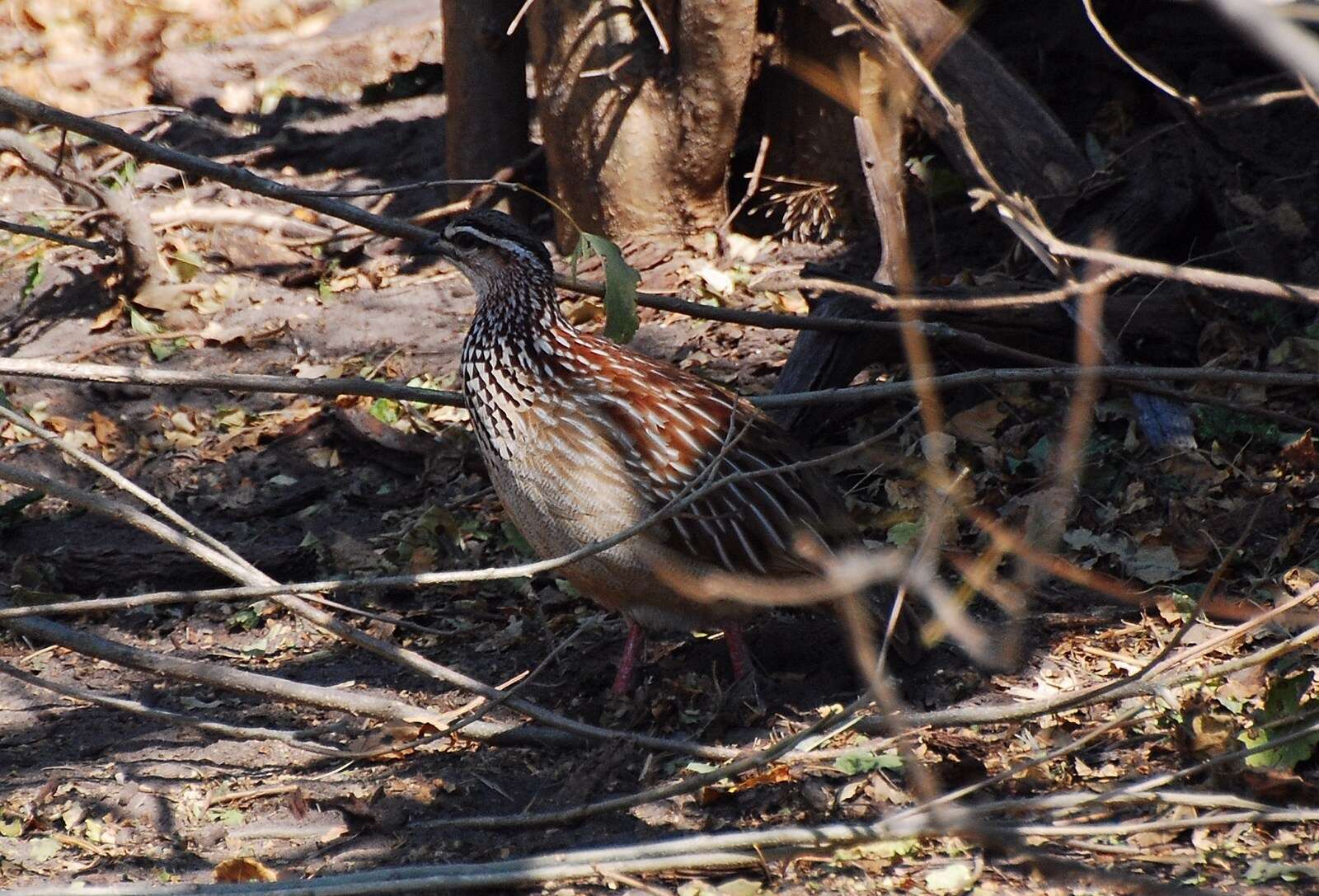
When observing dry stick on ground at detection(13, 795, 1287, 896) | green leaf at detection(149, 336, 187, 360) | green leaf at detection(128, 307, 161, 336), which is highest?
green leaf at detection(128, 307, 161, 336)

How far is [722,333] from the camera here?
725cm

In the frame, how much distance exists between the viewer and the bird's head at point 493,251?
17.2 ft

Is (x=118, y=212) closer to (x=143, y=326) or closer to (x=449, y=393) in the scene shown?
(x=143, y=326)

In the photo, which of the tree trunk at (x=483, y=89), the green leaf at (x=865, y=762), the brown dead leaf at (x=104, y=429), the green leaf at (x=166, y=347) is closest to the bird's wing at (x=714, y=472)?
the green leaf at (x=865, y=762)

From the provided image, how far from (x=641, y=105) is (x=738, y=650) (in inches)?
143

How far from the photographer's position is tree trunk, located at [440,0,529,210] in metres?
8.09

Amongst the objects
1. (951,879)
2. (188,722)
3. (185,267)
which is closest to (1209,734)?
(951,879)

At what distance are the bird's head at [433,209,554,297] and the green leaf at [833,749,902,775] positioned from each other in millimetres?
2106

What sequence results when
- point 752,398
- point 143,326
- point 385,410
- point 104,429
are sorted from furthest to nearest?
point 143,326 → point 104,429 → point 385,410 → point 752,398

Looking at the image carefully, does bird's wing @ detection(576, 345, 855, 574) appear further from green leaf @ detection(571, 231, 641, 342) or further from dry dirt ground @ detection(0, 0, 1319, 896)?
dry dirt ground @ detection(0, 0, 1319, 896)

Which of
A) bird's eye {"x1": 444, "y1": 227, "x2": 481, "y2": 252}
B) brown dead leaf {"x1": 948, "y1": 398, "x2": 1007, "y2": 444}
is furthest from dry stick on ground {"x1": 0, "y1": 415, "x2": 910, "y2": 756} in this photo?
brown dead leaf {"x1": 948, "y1": 398, "x2": 1007, "y2": 444}

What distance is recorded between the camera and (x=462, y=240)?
542 cm

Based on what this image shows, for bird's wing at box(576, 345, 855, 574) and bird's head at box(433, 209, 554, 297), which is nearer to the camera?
bird's wing at box(576, 345, 855, 574)

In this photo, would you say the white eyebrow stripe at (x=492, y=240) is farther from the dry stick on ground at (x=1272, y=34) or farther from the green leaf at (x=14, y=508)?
the dry stick on ground at (x=1272, y=34)
